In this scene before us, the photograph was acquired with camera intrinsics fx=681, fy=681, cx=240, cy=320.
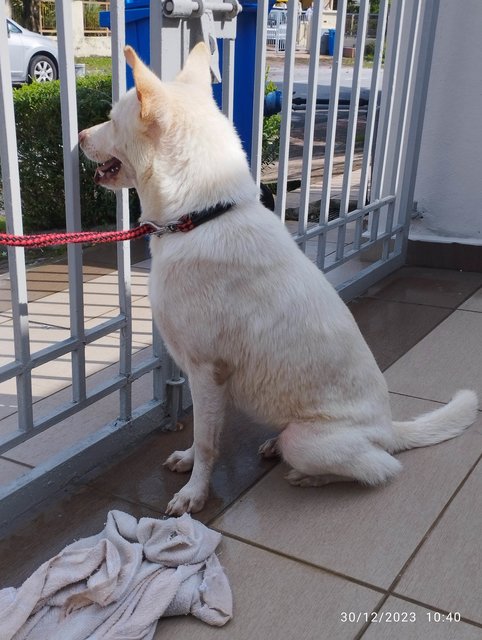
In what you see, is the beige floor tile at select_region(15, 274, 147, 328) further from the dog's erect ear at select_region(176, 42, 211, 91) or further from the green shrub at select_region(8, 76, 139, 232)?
the dog's erect ear at select_region(176, 42, 211, 91)

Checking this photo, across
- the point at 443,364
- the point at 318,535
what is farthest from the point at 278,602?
the point at 443,364

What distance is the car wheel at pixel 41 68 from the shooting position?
18.8 meters

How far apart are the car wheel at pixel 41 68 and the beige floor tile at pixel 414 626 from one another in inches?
739

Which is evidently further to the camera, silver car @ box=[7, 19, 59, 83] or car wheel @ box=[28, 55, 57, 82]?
car wheel @ box=[28, 55, 57, 82]

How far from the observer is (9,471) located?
2.97 meters

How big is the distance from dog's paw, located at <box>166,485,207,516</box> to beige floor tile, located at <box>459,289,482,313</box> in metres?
2.99

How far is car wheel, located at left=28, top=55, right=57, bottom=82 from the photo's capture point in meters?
18.8

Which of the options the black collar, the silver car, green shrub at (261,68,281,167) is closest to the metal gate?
the black collar

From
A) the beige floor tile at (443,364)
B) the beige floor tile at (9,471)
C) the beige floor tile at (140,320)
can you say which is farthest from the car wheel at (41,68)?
the beige floor tile at (9,471)

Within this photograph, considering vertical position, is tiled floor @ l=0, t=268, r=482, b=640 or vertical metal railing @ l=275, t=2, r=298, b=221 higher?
vertical metal railing @ l=275, t=2, r=298, b=221

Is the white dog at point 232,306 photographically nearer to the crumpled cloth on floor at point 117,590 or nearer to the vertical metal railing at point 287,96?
the crumpled cloth on floor at point 117,590

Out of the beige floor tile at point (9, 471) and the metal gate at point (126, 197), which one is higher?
the metal gate at point (126, 197)

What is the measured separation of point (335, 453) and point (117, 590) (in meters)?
0.99

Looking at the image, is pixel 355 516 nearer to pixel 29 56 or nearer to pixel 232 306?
pixel 232 306
